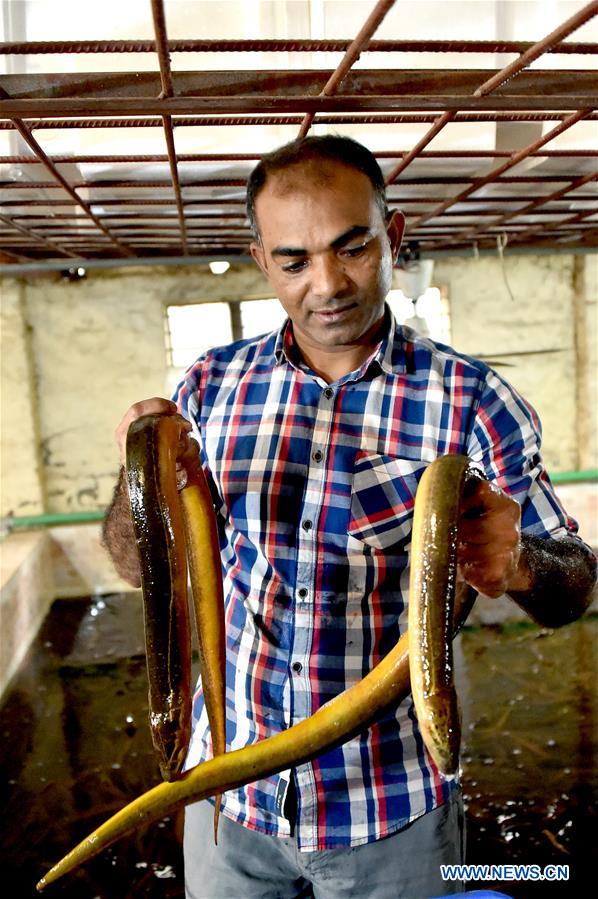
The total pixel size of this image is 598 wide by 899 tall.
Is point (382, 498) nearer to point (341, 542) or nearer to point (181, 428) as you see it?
point (341, 542)

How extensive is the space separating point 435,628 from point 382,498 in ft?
2.04

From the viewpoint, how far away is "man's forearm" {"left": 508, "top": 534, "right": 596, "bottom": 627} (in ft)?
4.11

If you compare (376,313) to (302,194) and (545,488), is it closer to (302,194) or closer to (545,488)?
(302,194)


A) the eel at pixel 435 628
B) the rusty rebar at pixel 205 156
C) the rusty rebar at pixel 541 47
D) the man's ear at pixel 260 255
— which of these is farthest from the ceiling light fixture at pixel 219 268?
the eel at pixel 435 628

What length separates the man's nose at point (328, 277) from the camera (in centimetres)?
143

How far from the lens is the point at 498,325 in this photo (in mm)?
6098

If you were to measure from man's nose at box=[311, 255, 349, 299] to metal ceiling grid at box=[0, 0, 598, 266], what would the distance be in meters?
0.28

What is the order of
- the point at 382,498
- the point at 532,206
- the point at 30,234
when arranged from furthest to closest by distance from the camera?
the point at 30,234 → the point at 532,206 → the point at 382,498

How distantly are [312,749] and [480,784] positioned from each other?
2695mm

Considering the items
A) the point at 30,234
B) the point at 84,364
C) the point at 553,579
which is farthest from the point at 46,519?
the point at 553,579

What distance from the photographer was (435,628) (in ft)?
3.08

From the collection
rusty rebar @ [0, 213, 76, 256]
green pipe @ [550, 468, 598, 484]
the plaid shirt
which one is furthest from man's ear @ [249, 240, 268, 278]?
green pipe @ [550, 468, 598, 484]

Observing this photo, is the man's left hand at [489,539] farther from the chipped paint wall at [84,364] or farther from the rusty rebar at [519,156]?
the chipped paint wall at [84,364]

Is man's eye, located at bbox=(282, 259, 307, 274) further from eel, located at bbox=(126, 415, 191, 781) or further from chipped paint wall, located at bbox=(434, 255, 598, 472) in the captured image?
chipped paint wall, located at bbox=(434, 255, 598, 472)
